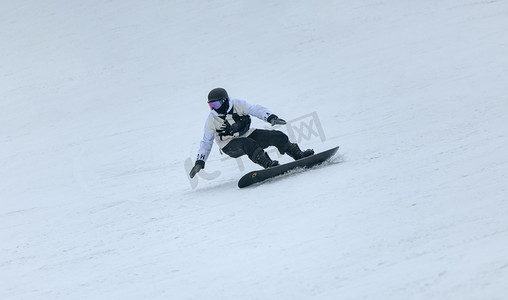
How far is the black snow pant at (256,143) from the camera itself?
738 cm

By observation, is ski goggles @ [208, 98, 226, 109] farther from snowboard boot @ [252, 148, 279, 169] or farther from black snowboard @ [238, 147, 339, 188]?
black snowboard @ [238, 147, 339, 188]

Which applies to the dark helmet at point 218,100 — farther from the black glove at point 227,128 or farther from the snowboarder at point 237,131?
the black glove at point 227,128

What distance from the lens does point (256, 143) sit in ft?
24.2

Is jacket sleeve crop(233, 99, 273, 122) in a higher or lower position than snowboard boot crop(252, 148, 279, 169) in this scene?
higher

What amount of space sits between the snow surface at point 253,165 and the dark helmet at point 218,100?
96 cm

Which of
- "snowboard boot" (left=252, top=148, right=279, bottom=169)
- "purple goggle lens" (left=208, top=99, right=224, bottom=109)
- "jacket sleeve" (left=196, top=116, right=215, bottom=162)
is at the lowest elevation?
"snowboard boot" (left=252, top=148, right=279, bottom=169)

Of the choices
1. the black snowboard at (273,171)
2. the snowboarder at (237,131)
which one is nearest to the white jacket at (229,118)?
the snowboarder at (237,131)

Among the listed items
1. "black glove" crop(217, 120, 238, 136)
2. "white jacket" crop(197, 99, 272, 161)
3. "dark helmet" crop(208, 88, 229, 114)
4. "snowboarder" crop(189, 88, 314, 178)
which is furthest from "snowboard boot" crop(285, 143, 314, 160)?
"dark helmet" crop(208, 88, 229, 114)

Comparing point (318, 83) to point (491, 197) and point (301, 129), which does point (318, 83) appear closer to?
point (301, 129)

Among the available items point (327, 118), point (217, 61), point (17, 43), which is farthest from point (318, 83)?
point (17, 43)

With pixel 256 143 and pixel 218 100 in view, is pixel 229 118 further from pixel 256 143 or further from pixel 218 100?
pixel 256 143

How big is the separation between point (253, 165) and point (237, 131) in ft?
5.67

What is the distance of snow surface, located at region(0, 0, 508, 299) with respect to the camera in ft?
14.3

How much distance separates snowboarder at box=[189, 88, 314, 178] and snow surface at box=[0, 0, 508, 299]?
0.51m
